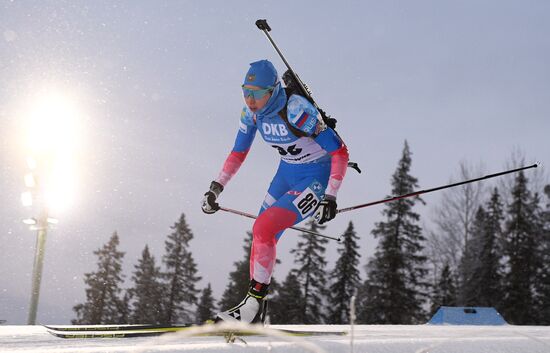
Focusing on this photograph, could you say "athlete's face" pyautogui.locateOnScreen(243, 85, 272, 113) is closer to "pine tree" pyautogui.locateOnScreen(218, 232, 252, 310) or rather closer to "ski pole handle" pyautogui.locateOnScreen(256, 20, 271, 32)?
"ski pole handle" pyautogui.locateOnScreen(256, 20, 271, 32)

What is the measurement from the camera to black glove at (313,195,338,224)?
451cm

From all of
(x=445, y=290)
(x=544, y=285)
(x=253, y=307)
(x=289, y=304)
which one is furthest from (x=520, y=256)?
(x=253, y=307)

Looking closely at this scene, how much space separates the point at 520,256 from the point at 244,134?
32.0 metres

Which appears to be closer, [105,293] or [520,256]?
[520,256]

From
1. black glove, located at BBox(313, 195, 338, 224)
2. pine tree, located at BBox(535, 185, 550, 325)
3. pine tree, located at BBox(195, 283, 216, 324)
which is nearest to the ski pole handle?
black glove, located at BBox(313, 195, 338, 224)

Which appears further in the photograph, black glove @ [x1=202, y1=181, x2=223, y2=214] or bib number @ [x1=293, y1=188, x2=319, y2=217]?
black glove @ [x1=202, y1=181, x2=223, y2=214]

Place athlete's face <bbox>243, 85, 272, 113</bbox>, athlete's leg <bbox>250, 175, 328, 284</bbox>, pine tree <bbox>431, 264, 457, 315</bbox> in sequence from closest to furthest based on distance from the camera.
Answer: athlete's leg <bbox>250, 175, 328, 284</bbox> → athlete's face <bbox>243, 85, 272, 113</bbox> → pine tree <bbox>431, 264, 457, 315</bbox>

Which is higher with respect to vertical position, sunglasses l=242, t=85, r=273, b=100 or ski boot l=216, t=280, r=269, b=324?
sunglasses l=242, t=85, r=273, b=100

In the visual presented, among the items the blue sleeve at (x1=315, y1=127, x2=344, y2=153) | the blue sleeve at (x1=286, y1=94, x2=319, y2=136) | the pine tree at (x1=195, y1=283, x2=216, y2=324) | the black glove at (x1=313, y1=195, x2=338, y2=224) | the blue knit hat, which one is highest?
the blue knit hat

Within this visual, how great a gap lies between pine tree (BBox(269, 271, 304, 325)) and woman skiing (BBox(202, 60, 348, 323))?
31382 mm

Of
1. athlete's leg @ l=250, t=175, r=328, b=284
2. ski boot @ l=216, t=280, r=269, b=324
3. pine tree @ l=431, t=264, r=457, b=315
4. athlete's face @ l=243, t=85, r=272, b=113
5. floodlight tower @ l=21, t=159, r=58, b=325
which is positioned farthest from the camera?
pine tree @ l=431, t=264, r=457, b=315

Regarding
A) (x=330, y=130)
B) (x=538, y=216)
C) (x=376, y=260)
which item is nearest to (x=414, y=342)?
(x=330, y=130)

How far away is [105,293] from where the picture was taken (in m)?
43.9

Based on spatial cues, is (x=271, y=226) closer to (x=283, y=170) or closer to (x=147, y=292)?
(x=283, y=170)
